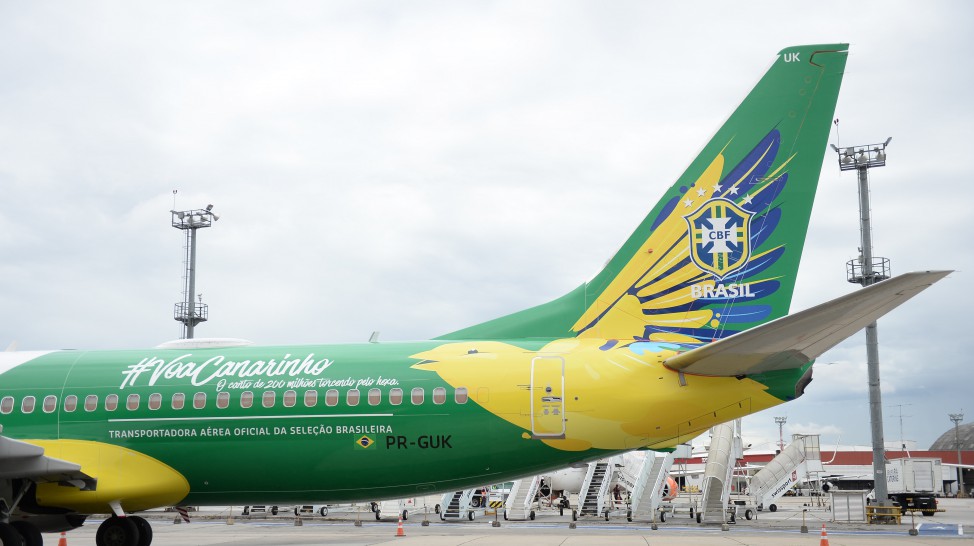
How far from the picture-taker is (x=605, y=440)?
13.1 meters

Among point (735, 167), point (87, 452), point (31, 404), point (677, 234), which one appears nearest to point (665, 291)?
point (677, 234)

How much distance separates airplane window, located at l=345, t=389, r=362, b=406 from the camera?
13.9 meters

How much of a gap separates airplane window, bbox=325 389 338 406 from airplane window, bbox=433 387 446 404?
5.27 feet

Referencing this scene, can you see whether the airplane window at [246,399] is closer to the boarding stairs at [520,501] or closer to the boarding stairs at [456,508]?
the boarding stairs at [456,508]

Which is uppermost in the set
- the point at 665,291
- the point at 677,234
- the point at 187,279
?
the point at 187,279

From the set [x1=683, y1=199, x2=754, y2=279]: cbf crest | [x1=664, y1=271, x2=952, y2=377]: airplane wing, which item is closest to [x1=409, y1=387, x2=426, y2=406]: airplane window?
[x1=664, y1=271, x2=952, y2=377]: airplane wing

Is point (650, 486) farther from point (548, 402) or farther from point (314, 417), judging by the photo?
point (314, 417)

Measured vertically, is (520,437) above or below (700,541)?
above

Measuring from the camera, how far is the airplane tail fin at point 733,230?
13953 millimetres

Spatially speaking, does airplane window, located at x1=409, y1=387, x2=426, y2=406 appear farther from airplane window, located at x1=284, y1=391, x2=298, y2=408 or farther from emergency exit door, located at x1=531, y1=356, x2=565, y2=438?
airplane window, located at x1=284, y1=391, x2=298, y2=408

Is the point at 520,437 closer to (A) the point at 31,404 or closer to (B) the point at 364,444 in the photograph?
(B) the point at 364,444

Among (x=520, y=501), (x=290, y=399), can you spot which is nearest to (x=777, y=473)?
(x=520, y=501)

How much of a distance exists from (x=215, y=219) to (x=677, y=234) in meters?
31.5

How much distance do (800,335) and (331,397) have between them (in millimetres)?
7062
